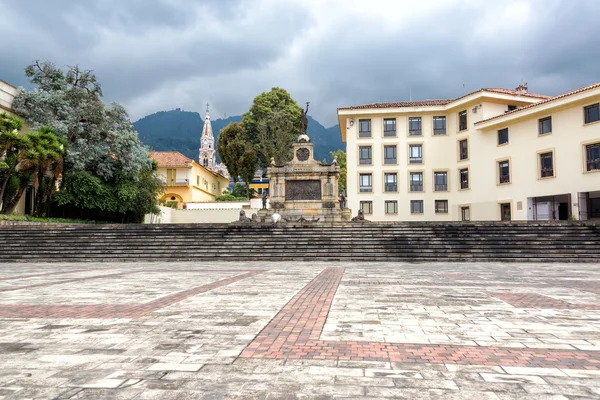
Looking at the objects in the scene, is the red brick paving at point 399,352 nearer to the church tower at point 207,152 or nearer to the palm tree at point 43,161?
the palm tree at point 43,161

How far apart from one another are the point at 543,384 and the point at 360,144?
38706 mm

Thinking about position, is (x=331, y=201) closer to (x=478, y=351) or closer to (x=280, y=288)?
(x=280, y=288)

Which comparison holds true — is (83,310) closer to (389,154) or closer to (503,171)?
(503,171)

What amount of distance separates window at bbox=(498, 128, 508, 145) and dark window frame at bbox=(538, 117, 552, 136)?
2.91 meters

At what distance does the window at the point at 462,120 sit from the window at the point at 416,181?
5359 millimetres

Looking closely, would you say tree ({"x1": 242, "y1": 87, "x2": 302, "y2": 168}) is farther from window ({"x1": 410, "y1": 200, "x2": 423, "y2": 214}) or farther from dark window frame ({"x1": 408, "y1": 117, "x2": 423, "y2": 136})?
window ({"x1": 410, "y1": 200, "x2": 423, "y2": 214})

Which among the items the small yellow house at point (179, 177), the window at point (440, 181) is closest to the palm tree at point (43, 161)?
the small yellow house at point (179, 177)

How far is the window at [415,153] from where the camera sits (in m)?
40.6

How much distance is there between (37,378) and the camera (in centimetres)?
367

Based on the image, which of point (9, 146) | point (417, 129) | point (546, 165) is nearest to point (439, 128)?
point (417, 129)

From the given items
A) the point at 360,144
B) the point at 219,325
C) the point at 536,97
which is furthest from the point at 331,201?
the point at 219,325

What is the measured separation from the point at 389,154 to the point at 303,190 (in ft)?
42.6

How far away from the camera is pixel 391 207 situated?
40219 millimetres

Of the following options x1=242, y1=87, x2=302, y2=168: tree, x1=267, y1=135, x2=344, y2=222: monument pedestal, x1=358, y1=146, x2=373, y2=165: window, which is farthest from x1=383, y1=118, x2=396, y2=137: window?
x1=267, y1=135, x2=344, y2=222: monument pedestal
